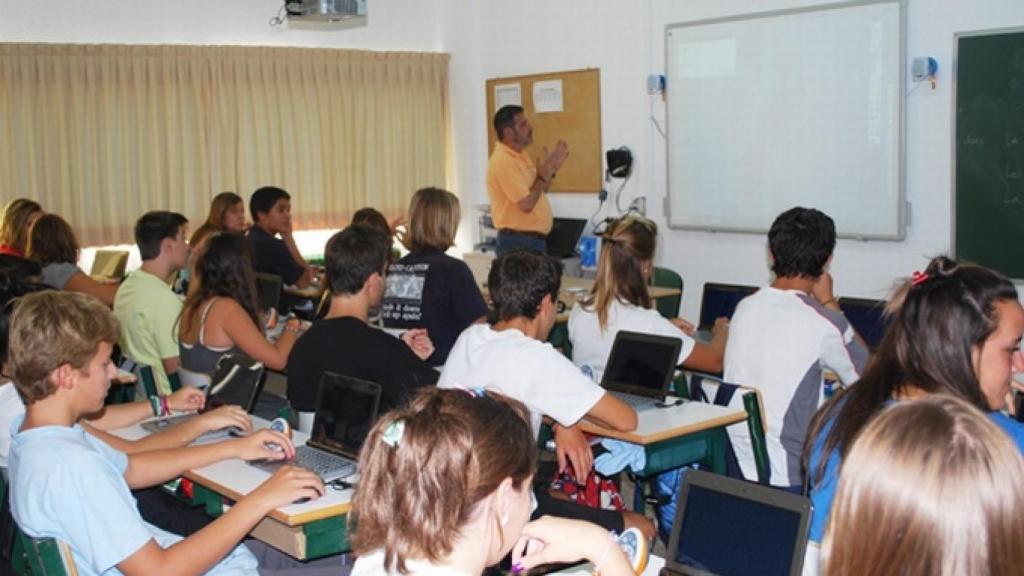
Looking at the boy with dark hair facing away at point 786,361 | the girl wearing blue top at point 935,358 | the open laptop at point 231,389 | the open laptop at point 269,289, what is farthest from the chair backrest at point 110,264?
the girl wearing blue top at point 935,358

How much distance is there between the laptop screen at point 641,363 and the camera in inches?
157

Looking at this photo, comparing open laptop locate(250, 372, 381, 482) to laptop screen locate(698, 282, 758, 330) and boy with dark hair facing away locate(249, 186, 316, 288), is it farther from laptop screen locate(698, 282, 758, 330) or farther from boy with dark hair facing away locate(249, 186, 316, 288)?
boy with dark hair facing away locate(249, 186, 316, 288)

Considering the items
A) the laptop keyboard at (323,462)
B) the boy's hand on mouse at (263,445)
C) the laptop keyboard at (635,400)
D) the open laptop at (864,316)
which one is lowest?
the laptop keyboard at (323,462)

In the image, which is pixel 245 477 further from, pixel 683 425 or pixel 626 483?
pixel 626 483

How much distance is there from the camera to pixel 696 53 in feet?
25.4

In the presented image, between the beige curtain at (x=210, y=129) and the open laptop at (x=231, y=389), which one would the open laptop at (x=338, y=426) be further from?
the beige curtain at (x=210, y=129)

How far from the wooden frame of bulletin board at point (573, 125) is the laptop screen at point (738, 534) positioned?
6375 mm

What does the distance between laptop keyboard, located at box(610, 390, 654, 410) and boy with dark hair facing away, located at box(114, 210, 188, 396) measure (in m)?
1.98

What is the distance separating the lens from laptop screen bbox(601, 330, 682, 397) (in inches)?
157

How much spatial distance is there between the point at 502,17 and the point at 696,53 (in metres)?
2.20

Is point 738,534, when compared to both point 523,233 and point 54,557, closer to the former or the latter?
point 54,557

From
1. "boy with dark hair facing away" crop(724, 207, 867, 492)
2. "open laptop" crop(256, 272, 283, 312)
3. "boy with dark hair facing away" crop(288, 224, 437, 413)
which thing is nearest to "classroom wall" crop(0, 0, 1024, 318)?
"open laptop" crop(256, 272, 283, 312)

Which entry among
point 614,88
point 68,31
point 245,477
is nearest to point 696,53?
point 614,88

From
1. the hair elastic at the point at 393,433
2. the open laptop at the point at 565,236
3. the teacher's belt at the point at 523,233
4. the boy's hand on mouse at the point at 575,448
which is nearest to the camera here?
the hair elastic at the point at 393,433
